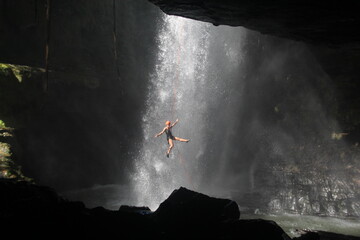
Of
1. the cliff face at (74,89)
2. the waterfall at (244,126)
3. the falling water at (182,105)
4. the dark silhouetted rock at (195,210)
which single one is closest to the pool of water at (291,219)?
the waterfall at (244,126)

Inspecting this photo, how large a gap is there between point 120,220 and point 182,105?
15054mm

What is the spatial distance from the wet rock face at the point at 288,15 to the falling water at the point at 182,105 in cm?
1095

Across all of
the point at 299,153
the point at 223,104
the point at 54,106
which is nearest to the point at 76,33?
Result: the point at 54,106

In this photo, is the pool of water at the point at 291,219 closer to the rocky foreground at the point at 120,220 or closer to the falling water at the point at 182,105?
the falling water at the point at 182,105

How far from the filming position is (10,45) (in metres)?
15.8

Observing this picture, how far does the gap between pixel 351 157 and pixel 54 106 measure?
15.9 meters

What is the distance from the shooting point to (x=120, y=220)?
4.74m

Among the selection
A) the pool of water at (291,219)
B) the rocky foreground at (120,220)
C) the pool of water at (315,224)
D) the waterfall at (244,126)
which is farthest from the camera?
the waterfall at (244,126)

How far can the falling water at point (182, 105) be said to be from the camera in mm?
17453

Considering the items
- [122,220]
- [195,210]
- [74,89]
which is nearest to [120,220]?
[122,220]

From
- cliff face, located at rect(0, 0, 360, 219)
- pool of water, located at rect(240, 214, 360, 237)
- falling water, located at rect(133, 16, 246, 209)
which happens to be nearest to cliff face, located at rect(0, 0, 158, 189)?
cliff face, located at rect(0, 0, 360, 219)

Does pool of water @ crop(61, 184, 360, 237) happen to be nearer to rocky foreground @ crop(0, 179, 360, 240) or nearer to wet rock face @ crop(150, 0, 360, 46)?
rocky foreground @ crop(0, 179, 360, 240)

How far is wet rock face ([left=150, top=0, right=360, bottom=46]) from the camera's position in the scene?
5.40m

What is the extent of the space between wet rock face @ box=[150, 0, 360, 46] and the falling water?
10.9 m
